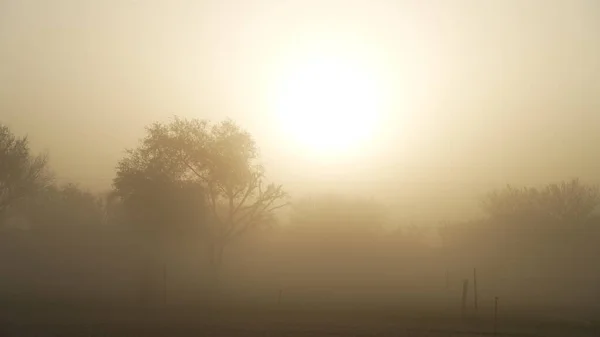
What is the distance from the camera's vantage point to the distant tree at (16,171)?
65.8 metres

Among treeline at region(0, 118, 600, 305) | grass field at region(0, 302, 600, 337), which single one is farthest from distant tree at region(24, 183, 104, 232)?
grass field at region(0, 302, 600, 337)

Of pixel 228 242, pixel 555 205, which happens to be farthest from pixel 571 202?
pixel 228 242

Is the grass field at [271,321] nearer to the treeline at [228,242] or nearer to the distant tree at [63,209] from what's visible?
the treeline at [228,242]

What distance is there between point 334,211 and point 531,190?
1416 inches

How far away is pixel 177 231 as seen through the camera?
6138 centimetres

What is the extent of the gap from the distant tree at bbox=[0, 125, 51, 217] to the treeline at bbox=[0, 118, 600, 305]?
16cm

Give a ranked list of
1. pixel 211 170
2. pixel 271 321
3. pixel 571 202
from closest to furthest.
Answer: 1. pixel 271 321
2. pixel 211 170
3. pixel 571 202

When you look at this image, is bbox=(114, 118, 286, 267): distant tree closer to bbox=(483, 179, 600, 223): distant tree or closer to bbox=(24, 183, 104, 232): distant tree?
bbox=(24, 183, 104, 232): distant tree

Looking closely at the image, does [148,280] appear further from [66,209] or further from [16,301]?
[66,209]

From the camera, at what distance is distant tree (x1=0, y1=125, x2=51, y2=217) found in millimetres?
65750

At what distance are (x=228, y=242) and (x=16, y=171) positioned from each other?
26.4 meters

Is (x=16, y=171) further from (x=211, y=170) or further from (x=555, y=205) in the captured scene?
(x=555, y=205)

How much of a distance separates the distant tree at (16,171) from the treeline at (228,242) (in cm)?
16

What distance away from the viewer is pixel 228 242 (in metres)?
67.9
